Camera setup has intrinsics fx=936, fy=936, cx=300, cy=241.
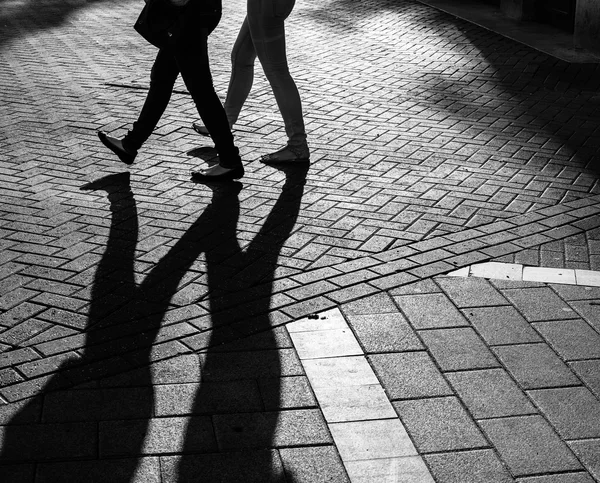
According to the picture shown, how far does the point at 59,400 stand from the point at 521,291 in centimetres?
233

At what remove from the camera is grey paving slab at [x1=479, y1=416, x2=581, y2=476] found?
3230 millimetres

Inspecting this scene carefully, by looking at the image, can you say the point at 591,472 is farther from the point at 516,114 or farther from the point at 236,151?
the point at 516,114

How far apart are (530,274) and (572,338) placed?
754 millimetres

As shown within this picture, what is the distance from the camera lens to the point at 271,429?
3455mm

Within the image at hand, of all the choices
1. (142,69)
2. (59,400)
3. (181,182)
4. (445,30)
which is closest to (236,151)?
(181,182)

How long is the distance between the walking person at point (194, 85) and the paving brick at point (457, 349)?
95.3 inches

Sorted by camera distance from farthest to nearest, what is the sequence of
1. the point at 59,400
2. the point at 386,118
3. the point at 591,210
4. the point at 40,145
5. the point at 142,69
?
the point at 142,69
the point at 386,118
the point at 40,145
the point at 591,210
the point at 59,400

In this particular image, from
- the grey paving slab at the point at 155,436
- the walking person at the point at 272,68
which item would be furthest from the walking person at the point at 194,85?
the grey paving slab at the point at 155,436

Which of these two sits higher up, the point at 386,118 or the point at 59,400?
the point at 59,400

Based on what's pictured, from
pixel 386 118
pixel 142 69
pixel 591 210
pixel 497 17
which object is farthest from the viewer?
pixel 497 17

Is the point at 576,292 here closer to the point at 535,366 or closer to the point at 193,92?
the point at 535,366

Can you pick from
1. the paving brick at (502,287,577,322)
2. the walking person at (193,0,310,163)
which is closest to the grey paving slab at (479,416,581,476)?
the paving brick at (502,287,577,322)

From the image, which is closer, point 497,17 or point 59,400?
point 59,400

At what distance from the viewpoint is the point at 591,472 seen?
3.20 m
